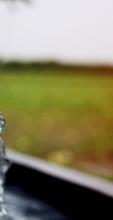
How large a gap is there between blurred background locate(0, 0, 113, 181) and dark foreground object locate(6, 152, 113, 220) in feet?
0.37

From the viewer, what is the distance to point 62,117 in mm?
1666

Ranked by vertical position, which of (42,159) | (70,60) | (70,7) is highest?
(70,7)

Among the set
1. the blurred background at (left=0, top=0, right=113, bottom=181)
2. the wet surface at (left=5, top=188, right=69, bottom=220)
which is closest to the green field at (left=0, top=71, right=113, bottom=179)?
the blurred background at (left=0, top=0, right=113, bottom=181)

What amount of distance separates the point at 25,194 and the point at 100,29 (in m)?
0.46

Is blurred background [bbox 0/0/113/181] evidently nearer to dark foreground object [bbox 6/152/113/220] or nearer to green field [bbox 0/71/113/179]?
green field [bbox 0/71/113/179]

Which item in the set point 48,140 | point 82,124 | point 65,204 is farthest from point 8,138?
point 65,204

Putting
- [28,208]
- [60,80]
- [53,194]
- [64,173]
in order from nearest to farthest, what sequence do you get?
[28,208], [53,194], [64,173], [60,80]

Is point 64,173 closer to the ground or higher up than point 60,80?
closer to the ground

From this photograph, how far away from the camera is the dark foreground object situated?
123 cm

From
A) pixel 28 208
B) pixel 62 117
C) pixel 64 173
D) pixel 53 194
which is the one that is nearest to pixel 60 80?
pixel 62 117

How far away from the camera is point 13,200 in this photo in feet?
4.23

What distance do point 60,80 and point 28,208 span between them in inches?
19.5

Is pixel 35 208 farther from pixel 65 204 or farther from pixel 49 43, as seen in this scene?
pixel 49 43

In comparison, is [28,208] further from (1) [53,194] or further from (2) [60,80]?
(2) [60,80]
